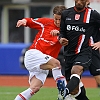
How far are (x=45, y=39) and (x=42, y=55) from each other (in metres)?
0.37

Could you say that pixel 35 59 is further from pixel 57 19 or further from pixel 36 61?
pixel 57 19

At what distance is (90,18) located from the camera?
9320mm

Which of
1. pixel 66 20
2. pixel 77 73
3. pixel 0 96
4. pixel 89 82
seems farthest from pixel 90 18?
pixel 89 82

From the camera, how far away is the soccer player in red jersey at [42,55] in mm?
9453

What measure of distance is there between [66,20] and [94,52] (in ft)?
3.45

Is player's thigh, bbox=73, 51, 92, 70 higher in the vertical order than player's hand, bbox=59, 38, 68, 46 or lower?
lower

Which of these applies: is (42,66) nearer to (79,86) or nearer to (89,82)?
(79,86)

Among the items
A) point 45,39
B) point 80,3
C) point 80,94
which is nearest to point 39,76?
point 45,39

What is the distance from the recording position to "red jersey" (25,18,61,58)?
970 cm

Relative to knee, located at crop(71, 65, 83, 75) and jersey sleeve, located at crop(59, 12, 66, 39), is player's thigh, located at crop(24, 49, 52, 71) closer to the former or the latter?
jersey sleeve, located at crop(59, 12, 66, 39)

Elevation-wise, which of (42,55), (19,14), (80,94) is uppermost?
(42,55)


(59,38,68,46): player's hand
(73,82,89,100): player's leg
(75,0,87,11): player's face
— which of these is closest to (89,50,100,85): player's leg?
(73,82,89,100): player's leg

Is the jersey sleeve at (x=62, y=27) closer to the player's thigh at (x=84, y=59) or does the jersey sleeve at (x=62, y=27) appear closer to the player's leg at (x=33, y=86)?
the player's thigh at (x=84, y=59)

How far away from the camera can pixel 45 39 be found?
974 cm
